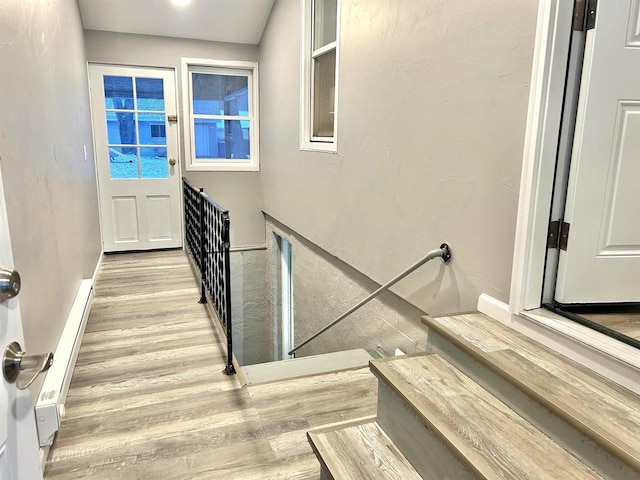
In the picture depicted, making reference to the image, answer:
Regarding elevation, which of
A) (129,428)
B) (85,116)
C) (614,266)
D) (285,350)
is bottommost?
(285,350)

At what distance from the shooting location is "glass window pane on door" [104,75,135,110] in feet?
15.4

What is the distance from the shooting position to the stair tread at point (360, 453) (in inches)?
54.5

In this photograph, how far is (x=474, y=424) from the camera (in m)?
1.24

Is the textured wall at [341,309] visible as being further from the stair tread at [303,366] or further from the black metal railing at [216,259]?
the black metal railing at [216,259]

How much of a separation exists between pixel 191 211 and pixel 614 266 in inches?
143

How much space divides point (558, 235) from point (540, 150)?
320 mm

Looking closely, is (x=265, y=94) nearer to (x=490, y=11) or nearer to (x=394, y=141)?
(x=394, y=141)

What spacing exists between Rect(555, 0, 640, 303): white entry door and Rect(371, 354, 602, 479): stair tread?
54 cm

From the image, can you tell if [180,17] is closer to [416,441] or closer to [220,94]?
Answer: [220,94]

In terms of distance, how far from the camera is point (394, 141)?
2.44 metres

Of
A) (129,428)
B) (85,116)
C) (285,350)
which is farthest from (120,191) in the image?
(129,428)

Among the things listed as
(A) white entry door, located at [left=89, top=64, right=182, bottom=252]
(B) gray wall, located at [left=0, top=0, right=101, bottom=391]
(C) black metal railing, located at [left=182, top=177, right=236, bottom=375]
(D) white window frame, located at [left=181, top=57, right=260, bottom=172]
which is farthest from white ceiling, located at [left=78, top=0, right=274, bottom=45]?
(C) black metal railing, located at [left=182, top=177, right=236, bottom=375]

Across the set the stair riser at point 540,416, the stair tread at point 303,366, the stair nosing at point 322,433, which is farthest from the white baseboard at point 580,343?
the stair tread at point 303,366

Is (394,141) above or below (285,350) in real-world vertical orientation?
above
